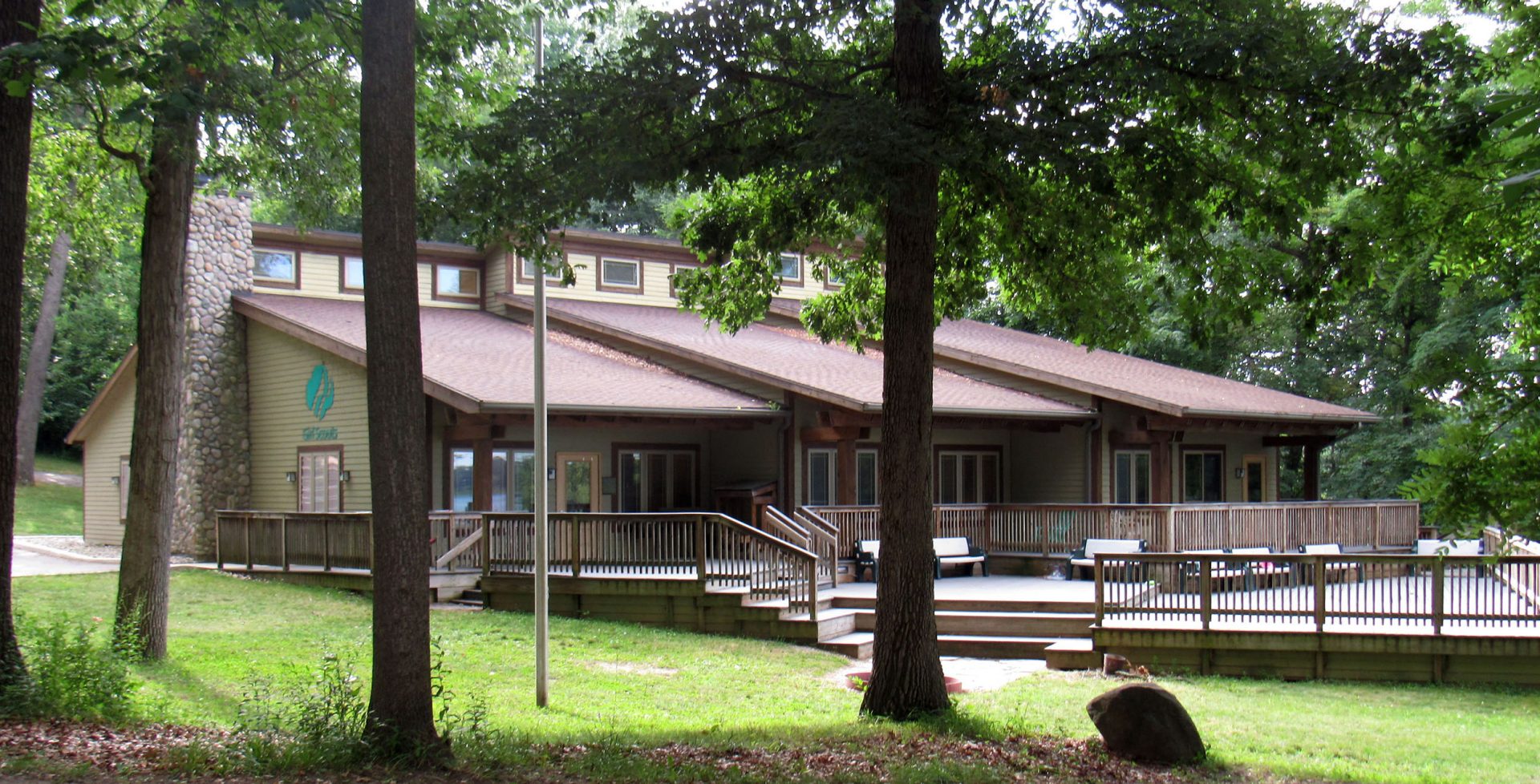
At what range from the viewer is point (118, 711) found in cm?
916

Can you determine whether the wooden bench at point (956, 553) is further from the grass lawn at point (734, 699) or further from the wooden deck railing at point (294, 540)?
the wooden deck railing at point (294, 540)

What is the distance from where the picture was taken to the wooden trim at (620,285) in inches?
1121

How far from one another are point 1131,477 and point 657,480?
9.21 m

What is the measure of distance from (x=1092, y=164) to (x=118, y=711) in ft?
27.4

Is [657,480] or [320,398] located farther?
[657,480]

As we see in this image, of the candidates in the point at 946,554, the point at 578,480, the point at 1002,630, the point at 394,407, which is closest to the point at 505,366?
the point at 578,480

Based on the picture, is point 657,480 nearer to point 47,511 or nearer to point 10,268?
point 10,268

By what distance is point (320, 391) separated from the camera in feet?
75.0

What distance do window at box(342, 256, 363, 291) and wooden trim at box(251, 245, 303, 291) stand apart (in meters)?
0.84

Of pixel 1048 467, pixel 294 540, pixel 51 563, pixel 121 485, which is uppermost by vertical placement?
pixel 1048 467

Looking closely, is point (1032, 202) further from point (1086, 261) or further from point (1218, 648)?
point (1218, 648)

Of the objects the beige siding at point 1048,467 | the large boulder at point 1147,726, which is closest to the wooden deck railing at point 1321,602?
the large boulder at point 1147,726

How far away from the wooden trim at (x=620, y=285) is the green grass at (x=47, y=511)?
50.3 ft

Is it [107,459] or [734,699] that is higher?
[107,459]
